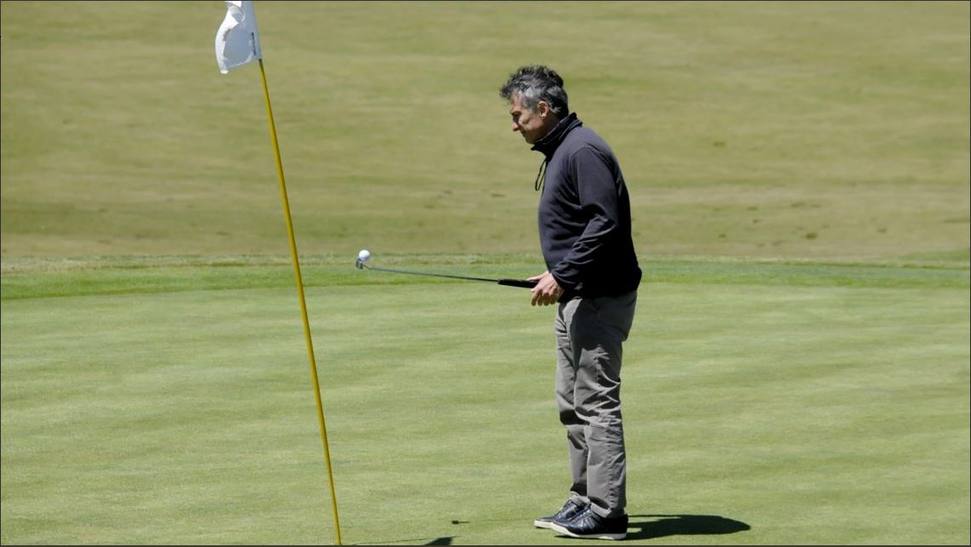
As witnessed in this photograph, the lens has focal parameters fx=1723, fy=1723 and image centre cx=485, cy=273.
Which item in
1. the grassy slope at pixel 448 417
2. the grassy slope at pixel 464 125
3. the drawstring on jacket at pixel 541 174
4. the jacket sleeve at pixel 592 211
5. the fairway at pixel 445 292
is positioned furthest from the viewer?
the grassy slope at pixel 464 125

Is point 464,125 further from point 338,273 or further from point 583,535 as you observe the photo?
point 583,535

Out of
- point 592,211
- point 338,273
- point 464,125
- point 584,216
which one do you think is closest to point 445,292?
point 338,273

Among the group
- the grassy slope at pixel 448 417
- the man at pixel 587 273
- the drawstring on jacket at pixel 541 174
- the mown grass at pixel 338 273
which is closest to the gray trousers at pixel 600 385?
the man at pixel 587 273

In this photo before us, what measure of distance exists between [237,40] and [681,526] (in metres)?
2.57

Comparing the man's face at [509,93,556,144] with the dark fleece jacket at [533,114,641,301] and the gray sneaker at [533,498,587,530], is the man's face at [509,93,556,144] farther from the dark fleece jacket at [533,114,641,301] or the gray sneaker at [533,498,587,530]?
the gray sneaker at [533,498,587,530]

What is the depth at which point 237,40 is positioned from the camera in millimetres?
6809

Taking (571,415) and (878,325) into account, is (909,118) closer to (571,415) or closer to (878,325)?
(878,325)

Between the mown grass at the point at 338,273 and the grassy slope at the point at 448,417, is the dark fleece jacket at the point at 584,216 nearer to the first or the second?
the grassy slope at the point at 448,417

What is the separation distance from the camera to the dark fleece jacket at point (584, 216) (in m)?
6.32

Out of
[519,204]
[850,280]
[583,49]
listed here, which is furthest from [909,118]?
[850,280]

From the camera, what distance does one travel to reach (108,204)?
112 ft

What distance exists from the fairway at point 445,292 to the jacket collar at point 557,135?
1441mm

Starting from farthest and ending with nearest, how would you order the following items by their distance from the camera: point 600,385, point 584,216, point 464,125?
point 464,125, point 600,385, point 584,216

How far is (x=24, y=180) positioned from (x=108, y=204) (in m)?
2.64
